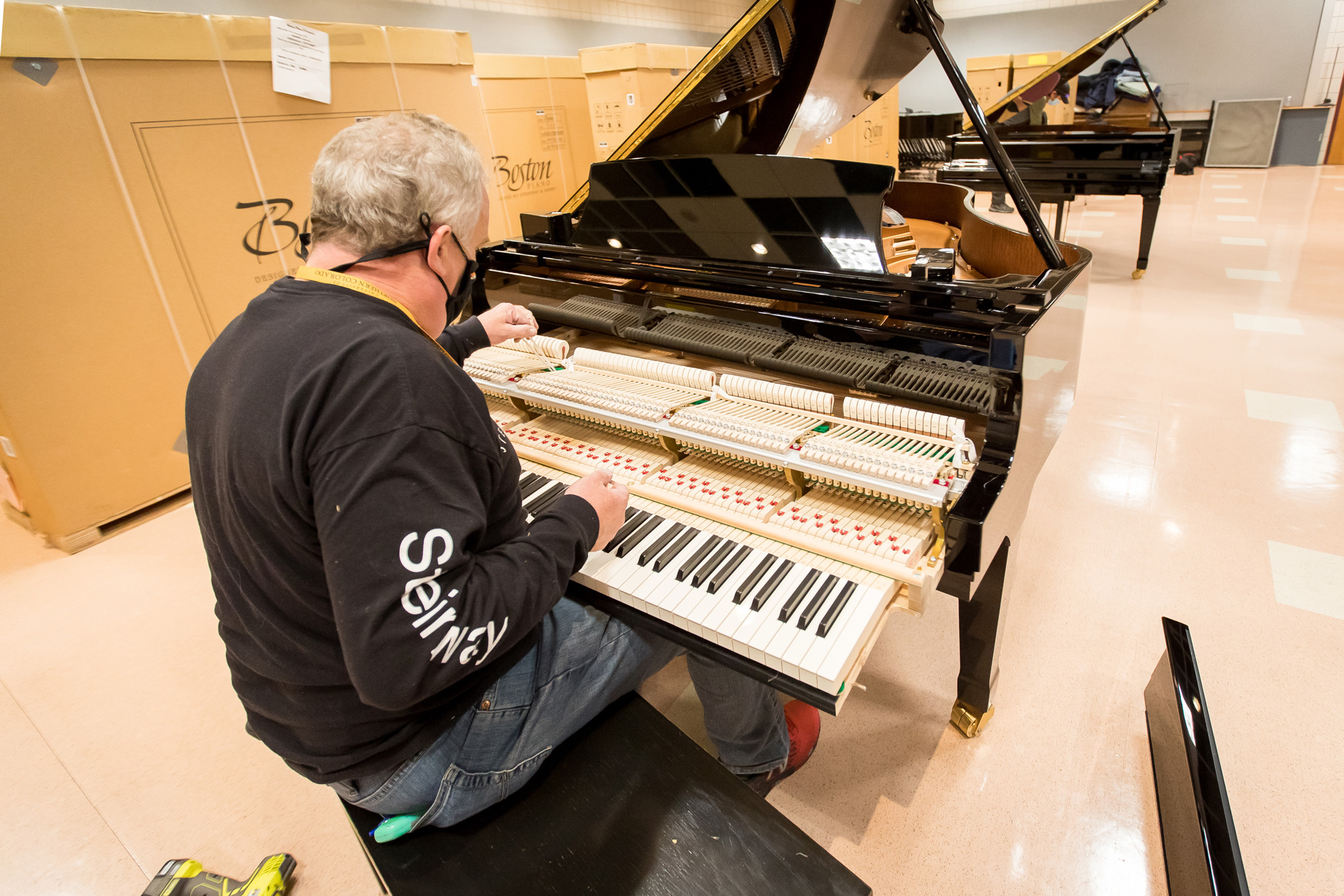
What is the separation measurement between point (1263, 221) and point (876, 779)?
868 cm

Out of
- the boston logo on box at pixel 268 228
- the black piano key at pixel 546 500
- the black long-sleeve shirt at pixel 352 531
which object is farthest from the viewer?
the boston logo on box at pixel 268 228

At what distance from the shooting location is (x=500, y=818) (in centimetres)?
115

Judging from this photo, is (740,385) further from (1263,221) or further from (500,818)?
(1263,221)

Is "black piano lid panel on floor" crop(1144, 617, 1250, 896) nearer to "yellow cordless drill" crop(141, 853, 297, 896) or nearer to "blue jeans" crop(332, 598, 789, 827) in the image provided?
"blue jeans" crop(332, 598, 789, 827)

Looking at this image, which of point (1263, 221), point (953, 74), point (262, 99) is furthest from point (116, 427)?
point (1263, 221)

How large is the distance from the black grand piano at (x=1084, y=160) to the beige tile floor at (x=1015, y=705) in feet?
8.69

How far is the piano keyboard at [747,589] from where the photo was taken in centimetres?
113

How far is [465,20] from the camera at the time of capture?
7.32 metres

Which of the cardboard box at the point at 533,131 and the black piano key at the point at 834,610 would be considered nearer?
the black piano key at the point at 834,610

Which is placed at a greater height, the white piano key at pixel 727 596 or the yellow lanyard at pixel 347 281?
the yellow lanyard at pixel 347 281

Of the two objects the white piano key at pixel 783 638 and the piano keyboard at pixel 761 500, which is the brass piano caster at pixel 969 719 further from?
the white piano key at pixel 783 638

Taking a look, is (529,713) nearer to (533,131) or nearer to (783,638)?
(783,638)

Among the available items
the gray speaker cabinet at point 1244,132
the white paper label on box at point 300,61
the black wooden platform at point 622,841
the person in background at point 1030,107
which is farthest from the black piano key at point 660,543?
the gray speaker cabinet at point 1244,132

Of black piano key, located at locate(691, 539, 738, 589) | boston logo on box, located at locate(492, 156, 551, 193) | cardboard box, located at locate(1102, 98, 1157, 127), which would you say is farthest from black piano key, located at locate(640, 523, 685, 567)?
cardboard box, located at locate(1102, 98, 1157, 127)
